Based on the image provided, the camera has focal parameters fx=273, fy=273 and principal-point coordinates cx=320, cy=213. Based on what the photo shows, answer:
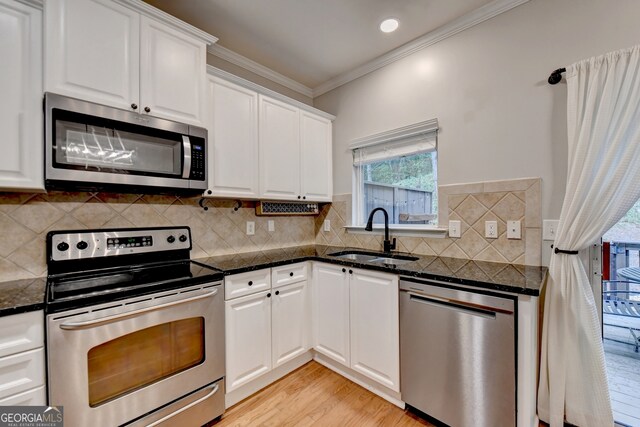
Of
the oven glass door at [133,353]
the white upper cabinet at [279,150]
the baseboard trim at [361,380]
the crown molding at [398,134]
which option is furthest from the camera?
the white upper cabinet at [279,150]

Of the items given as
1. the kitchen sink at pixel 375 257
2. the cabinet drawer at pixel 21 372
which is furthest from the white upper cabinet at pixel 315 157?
the cabinet drawer at pixel 21 372

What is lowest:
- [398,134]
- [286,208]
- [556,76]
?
[286,208]

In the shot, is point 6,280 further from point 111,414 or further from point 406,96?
point 406,96

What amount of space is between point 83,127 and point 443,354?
7.47 feet

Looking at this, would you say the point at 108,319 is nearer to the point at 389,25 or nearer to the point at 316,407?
the point at 316,407

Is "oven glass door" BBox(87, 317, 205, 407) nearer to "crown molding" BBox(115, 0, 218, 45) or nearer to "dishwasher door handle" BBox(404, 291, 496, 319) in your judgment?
"dishwasher door handle" BBox(404, 291, 496, 319)

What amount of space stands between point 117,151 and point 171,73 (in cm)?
59

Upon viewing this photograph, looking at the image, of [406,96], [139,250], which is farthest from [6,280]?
[406,96]

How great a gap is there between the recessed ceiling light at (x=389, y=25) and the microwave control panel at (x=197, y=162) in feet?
→ 5.27

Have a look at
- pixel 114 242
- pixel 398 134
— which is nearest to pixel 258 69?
pixel 398 134

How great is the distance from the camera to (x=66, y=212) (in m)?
1.62

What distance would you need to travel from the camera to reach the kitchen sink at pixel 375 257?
86.4 inches

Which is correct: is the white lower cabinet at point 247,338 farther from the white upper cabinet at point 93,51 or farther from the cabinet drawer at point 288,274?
the white upper cabinet at point 93,51

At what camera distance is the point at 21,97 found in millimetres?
1275
